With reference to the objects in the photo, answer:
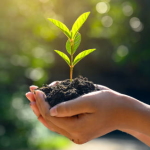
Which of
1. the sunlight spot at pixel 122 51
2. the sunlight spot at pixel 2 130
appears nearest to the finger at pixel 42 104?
the sunlight spot at pixel 2 130

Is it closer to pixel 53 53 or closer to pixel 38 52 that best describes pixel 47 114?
pixel 38 52

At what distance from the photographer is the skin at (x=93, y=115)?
102 cm

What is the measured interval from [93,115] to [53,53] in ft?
17.3

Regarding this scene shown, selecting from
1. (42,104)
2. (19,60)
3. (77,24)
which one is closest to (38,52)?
(19,60)

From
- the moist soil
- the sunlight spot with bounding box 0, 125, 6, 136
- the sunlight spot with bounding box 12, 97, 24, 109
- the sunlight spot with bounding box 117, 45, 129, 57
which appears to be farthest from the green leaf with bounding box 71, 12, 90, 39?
the sunlight spot with bounding box 117, 45, 129, 57

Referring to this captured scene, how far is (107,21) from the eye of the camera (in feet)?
19.8

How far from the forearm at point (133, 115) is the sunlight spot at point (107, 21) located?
16.5 feet

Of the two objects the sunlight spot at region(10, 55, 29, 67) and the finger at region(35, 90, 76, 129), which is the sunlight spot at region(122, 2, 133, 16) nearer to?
the sunlight spot at region(10, 55, 29, 67)

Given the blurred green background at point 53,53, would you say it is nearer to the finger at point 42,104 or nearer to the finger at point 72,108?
the finger at point 42,104

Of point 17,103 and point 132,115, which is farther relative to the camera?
point 17,103

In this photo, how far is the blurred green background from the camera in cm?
388

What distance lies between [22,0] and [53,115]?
3.88 metres

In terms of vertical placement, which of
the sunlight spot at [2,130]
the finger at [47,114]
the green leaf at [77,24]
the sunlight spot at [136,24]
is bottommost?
the sunlight spot at [2,130]

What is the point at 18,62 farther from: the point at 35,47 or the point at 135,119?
the point at 135,119
